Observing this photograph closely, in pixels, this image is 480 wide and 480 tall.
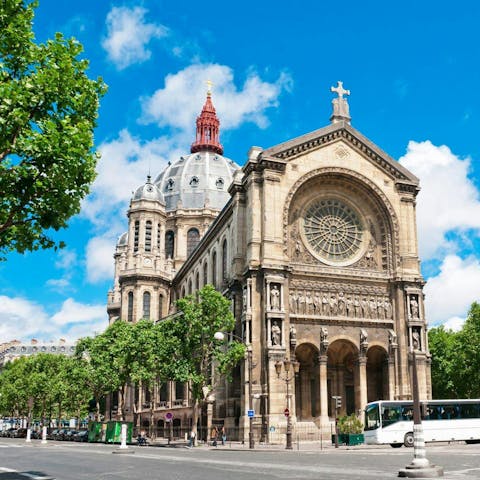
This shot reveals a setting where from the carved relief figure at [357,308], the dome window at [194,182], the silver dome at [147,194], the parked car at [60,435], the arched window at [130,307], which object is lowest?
the parked car at [60,435]

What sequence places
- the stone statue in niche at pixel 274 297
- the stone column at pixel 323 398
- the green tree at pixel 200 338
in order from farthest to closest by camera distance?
the stone statue in niche at pixel 274 297
the stone column at pixel 323 398
the green tree at pixel 200 338

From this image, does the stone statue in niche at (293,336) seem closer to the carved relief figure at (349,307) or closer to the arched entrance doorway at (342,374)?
the arched entrance doorway at (342,374)

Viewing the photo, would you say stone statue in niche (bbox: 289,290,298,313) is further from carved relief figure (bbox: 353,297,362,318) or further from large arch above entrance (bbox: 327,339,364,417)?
carved relief figure (bbox: 353,297,362,318)

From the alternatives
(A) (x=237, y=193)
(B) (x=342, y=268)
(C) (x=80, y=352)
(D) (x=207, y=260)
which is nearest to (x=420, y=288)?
(B) (x=342, y=268)

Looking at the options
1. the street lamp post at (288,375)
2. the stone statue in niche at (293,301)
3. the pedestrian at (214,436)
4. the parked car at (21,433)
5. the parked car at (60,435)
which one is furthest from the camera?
the parked car at (21,433)

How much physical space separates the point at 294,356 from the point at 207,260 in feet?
75.4

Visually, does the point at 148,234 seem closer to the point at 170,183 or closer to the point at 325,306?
the point at 170,183

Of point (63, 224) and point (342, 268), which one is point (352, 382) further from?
point (63, 224)

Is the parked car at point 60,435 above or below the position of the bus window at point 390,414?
below

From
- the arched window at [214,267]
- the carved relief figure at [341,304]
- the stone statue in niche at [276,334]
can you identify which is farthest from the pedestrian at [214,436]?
the arched window at [214,267]

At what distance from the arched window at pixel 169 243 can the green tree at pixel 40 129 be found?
8600cm

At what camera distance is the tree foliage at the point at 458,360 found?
6141cm

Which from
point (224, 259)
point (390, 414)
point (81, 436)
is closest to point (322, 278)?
point (224, 259)

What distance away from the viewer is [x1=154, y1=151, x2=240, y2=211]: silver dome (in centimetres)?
10775
